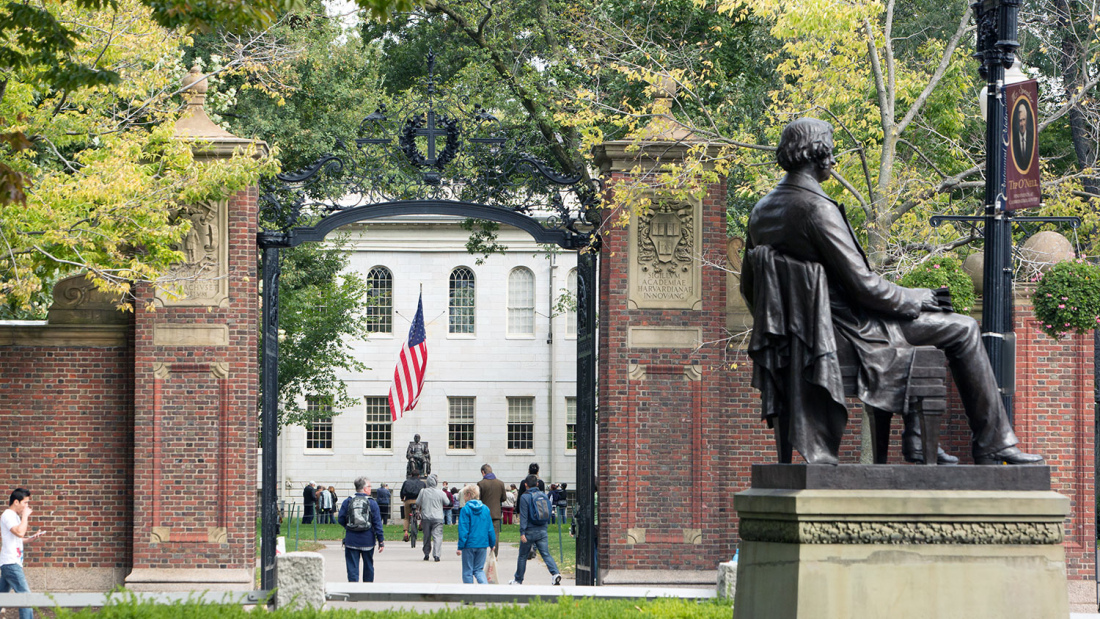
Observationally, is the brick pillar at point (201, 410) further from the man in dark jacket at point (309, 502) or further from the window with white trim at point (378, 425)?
the window with white trim at point (378, 425)

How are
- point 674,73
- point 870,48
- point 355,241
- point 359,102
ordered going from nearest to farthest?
point 870,48
point 674,73
point 359,102
point 355,241

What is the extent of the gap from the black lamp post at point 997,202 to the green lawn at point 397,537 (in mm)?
13537

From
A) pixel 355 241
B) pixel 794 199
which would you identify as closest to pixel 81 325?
pixel 794 199

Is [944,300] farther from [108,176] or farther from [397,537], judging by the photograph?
[397,537]

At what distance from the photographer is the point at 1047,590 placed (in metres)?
6.87

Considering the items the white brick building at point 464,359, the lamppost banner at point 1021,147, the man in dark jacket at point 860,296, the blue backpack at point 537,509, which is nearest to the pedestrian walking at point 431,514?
the blue backpack at point 537,509

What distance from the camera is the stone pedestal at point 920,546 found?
6824 mm

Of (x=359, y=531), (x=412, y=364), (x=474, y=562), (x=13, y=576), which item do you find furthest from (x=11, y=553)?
(x=412, y=364)

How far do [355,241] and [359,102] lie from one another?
2000 cm

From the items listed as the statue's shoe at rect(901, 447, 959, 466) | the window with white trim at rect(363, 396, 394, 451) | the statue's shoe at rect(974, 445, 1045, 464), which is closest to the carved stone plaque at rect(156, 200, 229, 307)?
the statue's shoe at rect(901, 447, 959, 466)

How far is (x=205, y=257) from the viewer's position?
16234mm

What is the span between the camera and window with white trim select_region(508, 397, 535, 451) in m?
47.9

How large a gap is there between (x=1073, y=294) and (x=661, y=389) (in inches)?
193

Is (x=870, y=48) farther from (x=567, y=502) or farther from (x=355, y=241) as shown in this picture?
(x=355, y=241)
